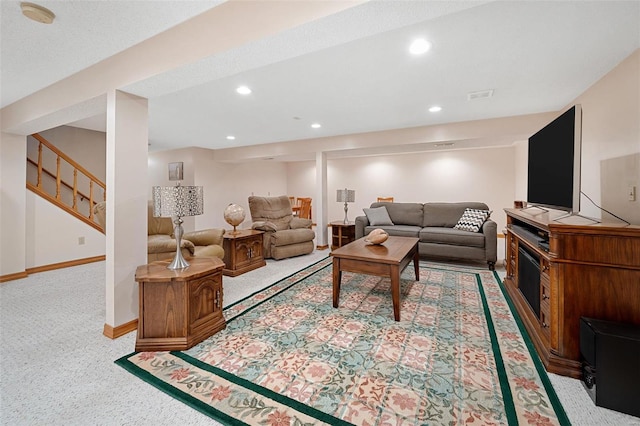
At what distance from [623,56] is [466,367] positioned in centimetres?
278

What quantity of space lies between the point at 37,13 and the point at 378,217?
460 centimetres

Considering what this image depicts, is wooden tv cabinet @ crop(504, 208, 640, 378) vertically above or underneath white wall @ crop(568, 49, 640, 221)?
underneath

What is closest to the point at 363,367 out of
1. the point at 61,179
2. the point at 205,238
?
the point at 205,238

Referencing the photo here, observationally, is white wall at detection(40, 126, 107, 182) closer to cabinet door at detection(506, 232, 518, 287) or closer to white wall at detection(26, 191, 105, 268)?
white wall at detection(26, 191, 105, 268)

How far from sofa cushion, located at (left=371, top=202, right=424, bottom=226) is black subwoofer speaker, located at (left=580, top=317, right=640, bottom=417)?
11.8 ft

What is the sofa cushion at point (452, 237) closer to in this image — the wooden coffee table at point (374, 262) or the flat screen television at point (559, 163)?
the flat screen television at point (559, 163)

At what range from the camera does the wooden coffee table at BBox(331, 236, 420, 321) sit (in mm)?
2311

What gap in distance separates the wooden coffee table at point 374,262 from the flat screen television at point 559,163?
48.7 inches

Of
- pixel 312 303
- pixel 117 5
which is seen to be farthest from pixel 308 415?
pixel 117 5

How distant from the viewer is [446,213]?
15.5ft

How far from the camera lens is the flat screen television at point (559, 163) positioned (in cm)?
172

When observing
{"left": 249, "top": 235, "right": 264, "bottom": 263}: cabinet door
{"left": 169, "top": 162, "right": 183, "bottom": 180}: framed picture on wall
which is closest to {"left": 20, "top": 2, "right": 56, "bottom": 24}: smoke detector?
{"left": 249, "top": 235, "right": 264, "bottom": 263}: cabinet door

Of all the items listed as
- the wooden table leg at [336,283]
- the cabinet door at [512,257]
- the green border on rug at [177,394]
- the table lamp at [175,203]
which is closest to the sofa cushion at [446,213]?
the cabinet door at [512,257]

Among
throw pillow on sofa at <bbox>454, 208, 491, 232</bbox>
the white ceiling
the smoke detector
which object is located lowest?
throw pillow on sofa at <bbox>454, 208, 491, 232</bbox>
